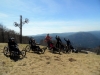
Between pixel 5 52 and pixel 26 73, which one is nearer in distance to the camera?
pixel 26 73

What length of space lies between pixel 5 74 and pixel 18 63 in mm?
2287

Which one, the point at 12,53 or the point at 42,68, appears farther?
the point at 12,53

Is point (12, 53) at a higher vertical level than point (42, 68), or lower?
higher

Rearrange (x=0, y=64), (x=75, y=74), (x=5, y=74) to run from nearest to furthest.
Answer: (x=5, y=74) → (x=75, y=74) → (x=0, y=64)

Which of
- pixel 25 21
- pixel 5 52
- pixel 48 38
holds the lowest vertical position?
pixel 5 52

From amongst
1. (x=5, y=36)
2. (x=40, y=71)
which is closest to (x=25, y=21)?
(x=5, y=36)

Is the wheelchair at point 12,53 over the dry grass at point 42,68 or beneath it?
over

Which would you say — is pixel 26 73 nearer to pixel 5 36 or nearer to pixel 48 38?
pixel 48 38

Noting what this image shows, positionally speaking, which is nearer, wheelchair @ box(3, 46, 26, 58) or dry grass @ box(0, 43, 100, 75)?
dry grass @ box(0, 43, 100, 75)

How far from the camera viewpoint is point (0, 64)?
1073cm

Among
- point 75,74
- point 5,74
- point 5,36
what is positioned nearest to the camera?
point 5,74

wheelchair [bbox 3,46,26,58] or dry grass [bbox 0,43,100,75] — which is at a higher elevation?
wheelchair [bbox 3,46,26,58]

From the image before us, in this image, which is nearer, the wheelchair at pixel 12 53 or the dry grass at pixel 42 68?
the dry grass at pixel 42 68

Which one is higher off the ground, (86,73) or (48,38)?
(48,38)
